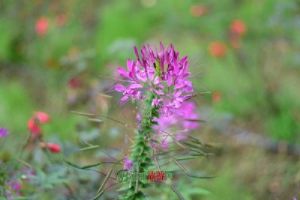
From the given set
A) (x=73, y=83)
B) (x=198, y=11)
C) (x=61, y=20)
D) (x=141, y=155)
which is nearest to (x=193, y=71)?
(x=141, y=155)

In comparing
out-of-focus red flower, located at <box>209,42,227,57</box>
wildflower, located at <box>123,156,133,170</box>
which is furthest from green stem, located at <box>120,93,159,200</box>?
out-of-focus red flower, located at <box>209,42,227,57</box>

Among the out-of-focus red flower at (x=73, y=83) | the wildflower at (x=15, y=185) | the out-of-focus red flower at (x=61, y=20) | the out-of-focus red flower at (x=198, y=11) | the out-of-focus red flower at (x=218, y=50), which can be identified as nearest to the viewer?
the wildflower at (x=15, y=185)

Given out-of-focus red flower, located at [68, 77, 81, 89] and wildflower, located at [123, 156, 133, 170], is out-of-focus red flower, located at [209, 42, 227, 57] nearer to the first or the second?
out-of-focus red flower, located at [68, 77, 81, 89]

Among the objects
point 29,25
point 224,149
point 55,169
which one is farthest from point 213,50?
point 55,169

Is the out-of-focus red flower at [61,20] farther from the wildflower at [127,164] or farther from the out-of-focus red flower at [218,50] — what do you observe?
the wildflower at [127,164]

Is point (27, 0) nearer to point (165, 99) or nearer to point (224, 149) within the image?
point (224, 149)

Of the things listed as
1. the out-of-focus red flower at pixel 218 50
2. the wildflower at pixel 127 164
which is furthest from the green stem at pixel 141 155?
the out-of-focus red flower at pixel 218 50
